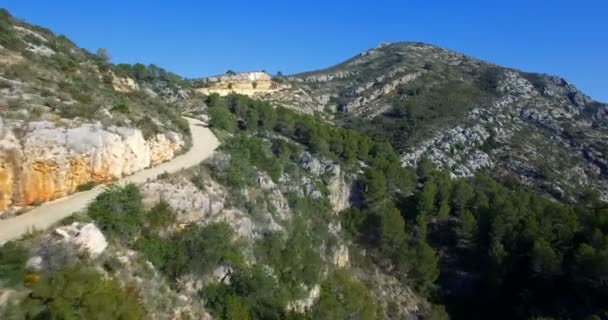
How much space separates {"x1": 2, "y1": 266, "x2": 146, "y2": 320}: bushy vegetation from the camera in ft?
55.6

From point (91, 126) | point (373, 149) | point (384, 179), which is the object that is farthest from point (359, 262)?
point (91, 126)

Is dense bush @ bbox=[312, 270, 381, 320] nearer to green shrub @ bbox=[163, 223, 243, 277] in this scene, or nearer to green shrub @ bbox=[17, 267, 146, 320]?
green shrub @ bbox=[163, 223, 243, 277]

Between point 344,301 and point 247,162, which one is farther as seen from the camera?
point 247,162

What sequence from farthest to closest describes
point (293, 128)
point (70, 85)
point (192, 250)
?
point (293, 128)
point (70, 85)
point (192, 250)

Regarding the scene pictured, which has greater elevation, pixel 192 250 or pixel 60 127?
pixel 60 127

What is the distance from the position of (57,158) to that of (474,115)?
290 ft

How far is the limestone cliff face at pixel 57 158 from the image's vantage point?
2233 centimetres

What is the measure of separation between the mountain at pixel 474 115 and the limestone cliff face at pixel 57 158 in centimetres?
5152

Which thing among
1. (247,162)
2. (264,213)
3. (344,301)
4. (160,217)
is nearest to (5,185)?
(160,217)

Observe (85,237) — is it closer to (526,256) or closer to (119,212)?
(119,212)

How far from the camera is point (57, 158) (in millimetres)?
24219

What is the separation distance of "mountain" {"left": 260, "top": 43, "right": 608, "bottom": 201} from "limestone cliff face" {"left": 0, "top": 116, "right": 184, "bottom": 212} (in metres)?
51.5

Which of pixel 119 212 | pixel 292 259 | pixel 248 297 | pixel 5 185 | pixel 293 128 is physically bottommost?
pixel 292 259

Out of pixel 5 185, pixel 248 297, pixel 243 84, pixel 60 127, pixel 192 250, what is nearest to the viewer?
pixel 5 185
